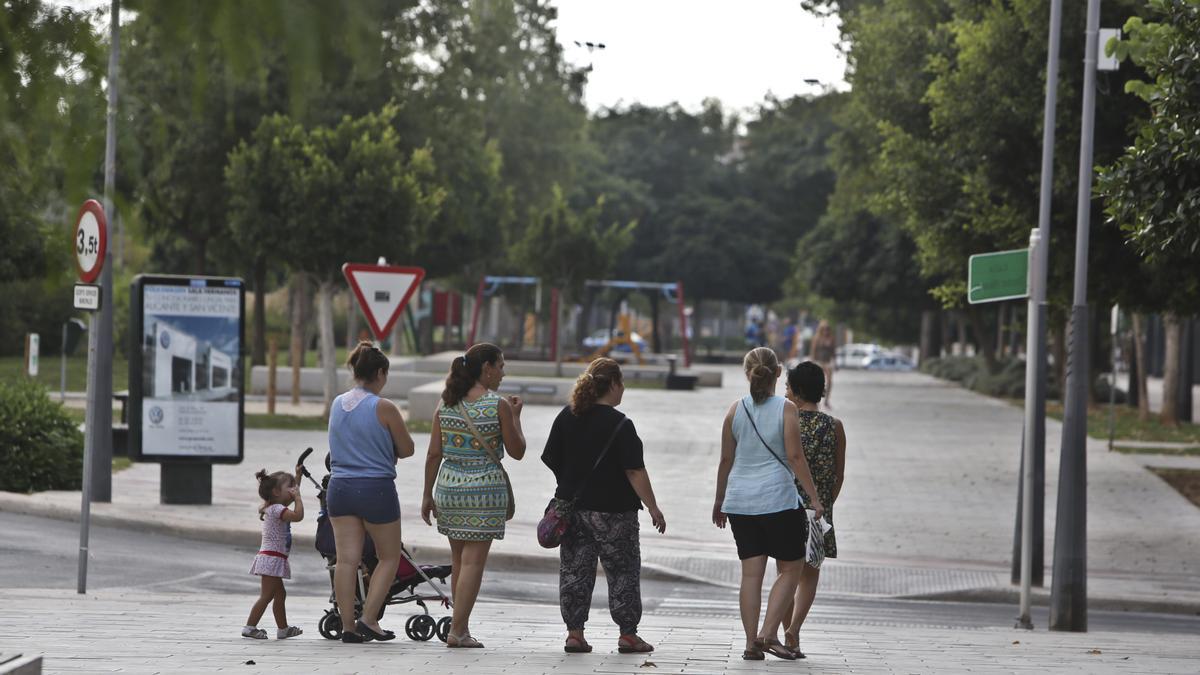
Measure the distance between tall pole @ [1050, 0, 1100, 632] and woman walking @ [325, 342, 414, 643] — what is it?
5.02 m

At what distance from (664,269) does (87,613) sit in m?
70.7

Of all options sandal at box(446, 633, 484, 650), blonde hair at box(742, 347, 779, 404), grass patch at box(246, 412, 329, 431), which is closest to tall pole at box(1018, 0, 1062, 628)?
blonde hair at box(742, 347, 779, 404)

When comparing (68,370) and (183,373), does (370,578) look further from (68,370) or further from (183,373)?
(68,370)

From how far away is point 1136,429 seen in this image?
103 ft

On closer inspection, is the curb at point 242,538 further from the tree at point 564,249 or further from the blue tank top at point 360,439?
the tree at point 564,249

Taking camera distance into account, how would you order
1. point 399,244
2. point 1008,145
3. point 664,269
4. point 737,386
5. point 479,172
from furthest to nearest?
1. point 664,269
2. point 479,172
3. point 737,386
4. point 399,244
5. point 1008,145

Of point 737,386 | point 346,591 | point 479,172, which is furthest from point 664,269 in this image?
point 346,591

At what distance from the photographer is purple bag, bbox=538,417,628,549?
8.30 metres

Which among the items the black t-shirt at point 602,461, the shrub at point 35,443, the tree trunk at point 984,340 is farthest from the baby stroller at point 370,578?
the tree trunk at point 984,340

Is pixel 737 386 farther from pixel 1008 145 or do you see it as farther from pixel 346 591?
pixel 346 591

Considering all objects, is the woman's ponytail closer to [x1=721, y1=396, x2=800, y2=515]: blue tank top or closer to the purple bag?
the purple bag

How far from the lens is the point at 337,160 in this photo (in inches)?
1102

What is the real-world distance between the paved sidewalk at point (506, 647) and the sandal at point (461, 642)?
83 millimetres

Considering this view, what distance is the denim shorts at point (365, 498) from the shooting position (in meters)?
8.45
